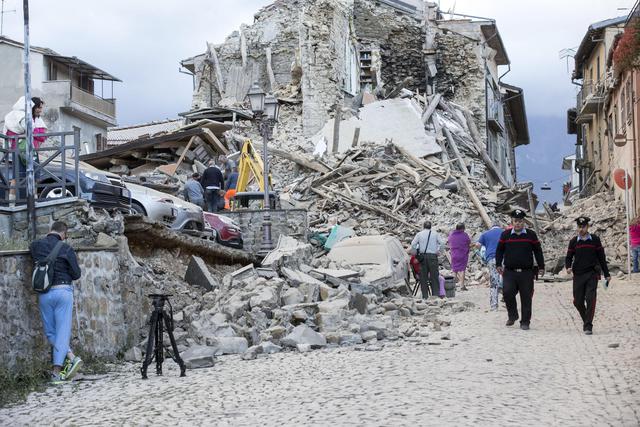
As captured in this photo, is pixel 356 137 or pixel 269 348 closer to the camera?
pixel 269 348

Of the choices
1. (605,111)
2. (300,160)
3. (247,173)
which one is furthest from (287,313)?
(605,111)

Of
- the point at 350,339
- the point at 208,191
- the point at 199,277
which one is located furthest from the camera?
the point at 208,191

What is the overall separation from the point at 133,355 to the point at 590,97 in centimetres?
3672

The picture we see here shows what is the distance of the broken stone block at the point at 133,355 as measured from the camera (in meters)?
12.6

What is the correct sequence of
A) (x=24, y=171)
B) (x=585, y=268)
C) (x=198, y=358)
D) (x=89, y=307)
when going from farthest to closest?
(x=24, y=171) < (x=585, y=268) < (x=89, y=307) < (x=198, y=358)

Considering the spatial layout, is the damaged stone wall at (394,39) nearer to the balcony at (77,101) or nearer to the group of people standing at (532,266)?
the balcony at (77,101)

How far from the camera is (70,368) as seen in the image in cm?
1106

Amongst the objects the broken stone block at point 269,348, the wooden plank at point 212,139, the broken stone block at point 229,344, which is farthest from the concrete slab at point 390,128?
the broken stone block at point 269,348

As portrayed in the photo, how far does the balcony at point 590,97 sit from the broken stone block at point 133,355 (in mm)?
34736

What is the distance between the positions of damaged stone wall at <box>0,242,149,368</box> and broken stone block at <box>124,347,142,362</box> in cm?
13

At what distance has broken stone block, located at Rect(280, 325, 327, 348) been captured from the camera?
43.5 feet

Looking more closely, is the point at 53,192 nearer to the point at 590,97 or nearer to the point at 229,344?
the point at 229,344

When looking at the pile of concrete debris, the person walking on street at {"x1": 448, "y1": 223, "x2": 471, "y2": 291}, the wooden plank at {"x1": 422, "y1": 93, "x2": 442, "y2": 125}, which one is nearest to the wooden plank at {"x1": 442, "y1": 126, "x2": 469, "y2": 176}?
the wooden plank at {"x1": 422, "y1": 93, "x2": 442, "y2": 125}

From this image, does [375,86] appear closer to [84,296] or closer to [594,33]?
[594,33]
